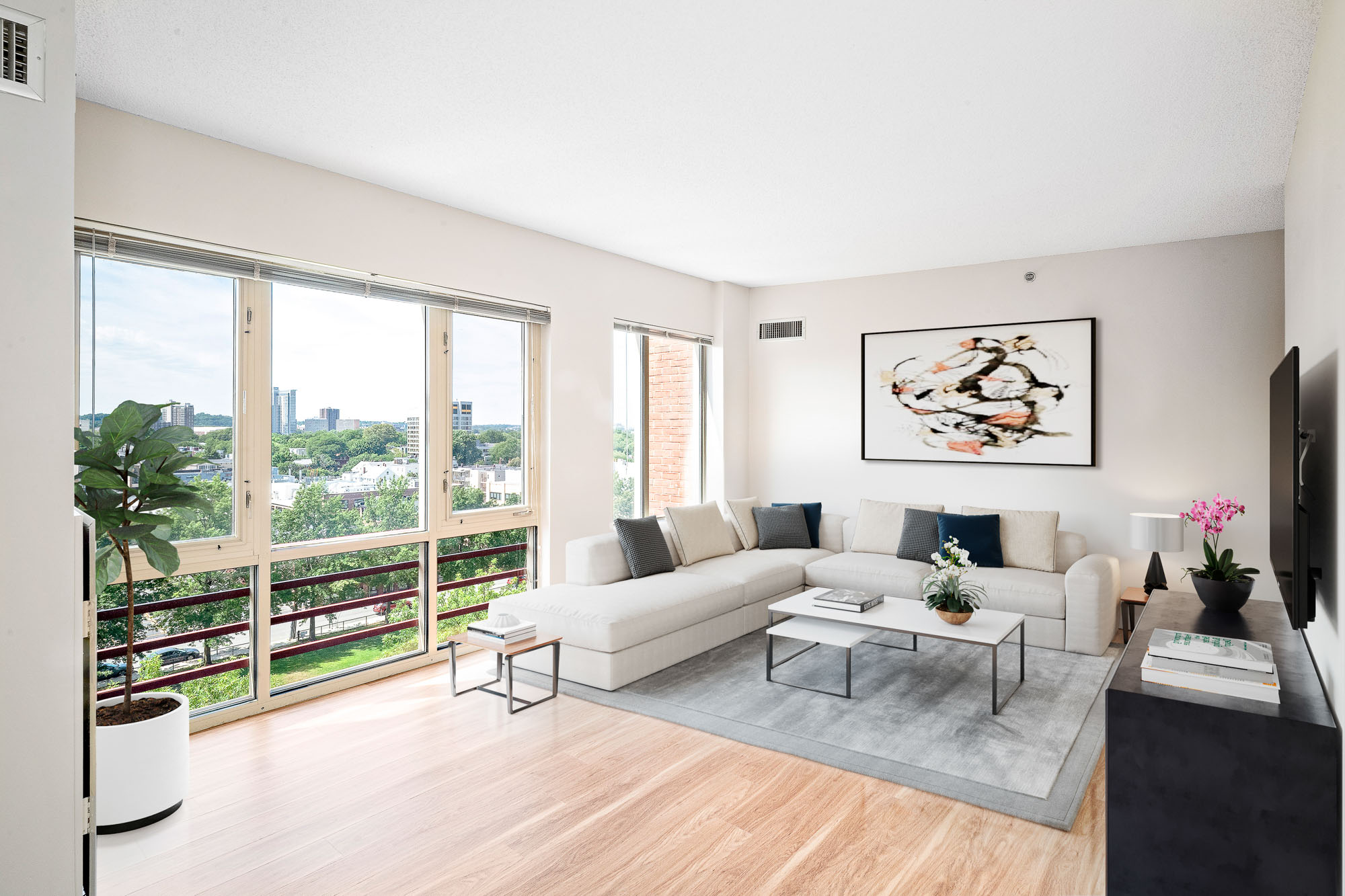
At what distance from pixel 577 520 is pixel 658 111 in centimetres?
309

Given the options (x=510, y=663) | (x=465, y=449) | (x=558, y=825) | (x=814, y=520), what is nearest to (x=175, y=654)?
(x=510, y=663)

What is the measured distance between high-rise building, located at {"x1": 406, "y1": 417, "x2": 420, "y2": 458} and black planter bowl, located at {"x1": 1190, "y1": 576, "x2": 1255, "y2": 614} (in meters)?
4.06

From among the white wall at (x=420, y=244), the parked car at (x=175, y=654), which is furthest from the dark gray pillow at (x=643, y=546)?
the parked car at (x=175, y=654)

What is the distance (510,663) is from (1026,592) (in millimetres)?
3322

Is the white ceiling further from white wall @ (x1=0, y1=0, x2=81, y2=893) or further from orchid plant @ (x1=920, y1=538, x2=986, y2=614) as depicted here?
orchid plant @ (x1=920, y1=538, x2=986, y2=614)

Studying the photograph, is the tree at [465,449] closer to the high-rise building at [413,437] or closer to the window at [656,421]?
the high-rise building at [413,437]

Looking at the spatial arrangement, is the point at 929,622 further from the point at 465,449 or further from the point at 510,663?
the point at 465,449

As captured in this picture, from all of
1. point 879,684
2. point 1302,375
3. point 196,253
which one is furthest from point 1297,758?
point 196,253

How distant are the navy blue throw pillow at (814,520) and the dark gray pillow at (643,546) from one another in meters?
1.54

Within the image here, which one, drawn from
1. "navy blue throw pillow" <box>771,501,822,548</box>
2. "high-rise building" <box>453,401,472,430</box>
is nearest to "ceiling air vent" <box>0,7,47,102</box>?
"high-rise building" <box>453,401,472,430</box>

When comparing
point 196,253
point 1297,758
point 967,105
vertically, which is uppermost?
point 967,105

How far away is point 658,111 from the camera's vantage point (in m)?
3.13

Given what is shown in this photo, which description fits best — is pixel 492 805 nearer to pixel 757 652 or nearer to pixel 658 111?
pixel 757 652

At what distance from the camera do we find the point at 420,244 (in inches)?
173
